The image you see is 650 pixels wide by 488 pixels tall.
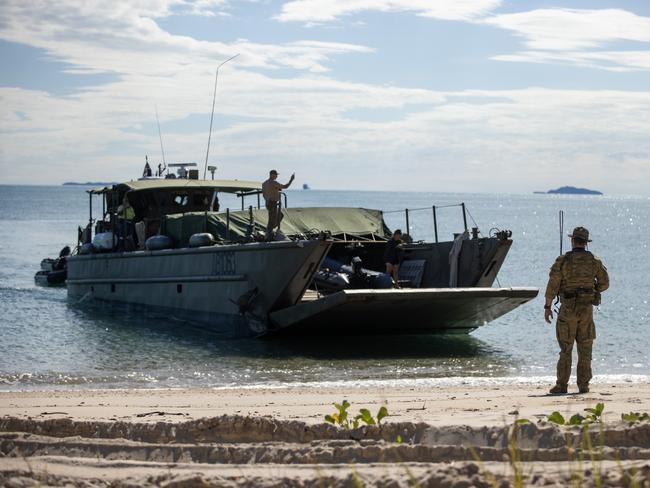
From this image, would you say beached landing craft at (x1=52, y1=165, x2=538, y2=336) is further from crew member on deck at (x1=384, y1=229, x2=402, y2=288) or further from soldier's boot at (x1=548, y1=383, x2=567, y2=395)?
soldier's boot at (x1=548, y1=383, x2=567, y2=395)

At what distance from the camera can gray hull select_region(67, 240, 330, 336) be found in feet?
48.9

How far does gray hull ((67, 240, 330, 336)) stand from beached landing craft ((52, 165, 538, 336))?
0.02 metres

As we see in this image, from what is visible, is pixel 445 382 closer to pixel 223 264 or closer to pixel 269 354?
pixel 269 354

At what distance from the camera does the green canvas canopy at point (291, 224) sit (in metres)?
17.1

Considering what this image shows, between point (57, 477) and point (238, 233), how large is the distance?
37.0 feet

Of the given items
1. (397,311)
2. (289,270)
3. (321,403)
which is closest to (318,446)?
(321,403)

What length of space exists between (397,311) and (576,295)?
19.2ft

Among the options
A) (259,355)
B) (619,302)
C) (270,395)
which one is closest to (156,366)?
(259,355)

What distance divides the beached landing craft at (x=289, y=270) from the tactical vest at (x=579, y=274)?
16.4 ft

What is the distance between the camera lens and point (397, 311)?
15.1m

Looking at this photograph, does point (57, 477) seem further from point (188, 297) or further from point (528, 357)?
point (188, 297)

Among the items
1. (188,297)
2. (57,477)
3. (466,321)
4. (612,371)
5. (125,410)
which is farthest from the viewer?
(188,297)

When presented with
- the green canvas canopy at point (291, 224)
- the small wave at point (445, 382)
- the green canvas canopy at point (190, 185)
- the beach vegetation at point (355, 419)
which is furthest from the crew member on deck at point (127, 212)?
the beach vegetation at point (355, 419)

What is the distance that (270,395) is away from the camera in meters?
10.1
